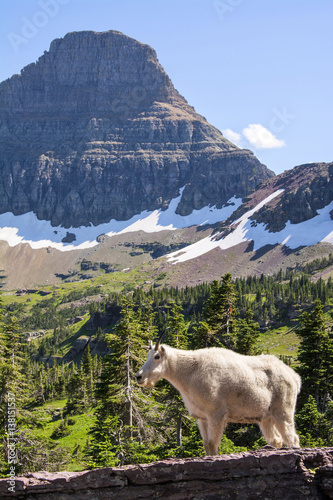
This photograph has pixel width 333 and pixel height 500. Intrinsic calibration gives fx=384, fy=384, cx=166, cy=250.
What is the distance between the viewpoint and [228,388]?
10.6 meters

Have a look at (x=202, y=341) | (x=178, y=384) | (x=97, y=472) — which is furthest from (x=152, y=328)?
(x=97, y=472)

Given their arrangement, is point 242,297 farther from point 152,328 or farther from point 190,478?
point 190,478

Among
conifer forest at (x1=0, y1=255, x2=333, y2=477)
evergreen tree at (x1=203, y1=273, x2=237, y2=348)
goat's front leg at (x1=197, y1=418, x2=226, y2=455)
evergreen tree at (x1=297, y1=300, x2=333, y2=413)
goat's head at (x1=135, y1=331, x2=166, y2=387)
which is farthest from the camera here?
evergreen tree at (x1=297, y1=300, x2=333, y2=413)

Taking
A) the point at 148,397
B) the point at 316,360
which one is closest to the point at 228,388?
the point at 148,397

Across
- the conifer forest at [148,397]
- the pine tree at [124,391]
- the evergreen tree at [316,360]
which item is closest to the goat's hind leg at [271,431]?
the conifer forest at [148,397]

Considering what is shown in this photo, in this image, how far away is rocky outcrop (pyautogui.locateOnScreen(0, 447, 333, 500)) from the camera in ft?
26.3

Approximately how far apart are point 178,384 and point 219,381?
134cm

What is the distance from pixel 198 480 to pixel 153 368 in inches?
138

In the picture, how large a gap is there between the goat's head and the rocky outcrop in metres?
2.97

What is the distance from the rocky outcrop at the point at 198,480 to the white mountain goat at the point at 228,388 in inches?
85.1

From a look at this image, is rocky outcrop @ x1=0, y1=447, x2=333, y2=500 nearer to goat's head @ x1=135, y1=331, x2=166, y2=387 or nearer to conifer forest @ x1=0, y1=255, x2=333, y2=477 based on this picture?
goat's head @ x1=135, y1=331, x2=166, y2=387

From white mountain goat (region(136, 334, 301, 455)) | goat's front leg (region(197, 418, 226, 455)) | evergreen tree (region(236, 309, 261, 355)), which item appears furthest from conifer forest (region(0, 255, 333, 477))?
goat's front leg (region(197, 418, 226, 455))

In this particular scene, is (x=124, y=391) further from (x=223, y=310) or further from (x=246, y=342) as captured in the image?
(x=246, y=342)

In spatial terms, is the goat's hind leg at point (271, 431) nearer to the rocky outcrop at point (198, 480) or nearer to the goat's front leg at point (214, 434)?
the goat's front leg at point (214, 434)
